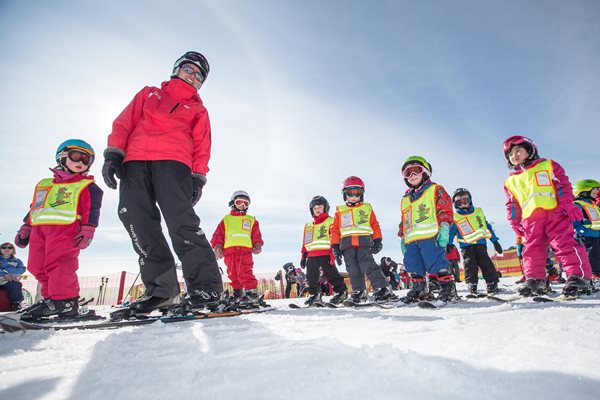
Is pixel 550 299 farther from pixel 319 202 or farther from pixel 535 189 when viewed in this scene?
pixel 319 202

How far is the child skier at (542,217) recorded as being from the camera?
3.40 metres

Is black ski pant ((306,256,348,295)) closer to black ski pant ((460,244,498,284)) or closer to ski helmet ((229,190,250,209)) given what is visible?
ski helmet ((229,190,250,209))

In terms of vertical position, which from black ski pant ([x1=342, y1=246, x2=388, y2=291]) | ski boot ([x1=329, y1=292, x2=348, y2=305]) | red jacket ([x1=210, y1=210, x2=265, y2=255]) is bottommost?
ski boot ([x1=329, y1=292, x2=348, y2=305])

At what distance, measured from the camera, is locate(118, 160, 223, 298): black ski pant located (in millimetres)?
2535

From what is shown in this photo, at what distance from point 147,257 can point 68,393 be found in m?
2.03

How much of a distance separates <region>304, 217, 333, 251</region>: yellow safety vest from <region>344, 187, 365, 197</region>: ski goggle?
118cm

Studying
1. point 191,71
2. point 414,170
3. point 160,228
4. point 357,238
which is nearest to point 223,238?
point 357,238

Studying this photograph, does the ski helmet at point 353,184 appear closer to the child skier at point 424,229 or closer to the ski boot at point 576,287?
the child skier at point 424,229

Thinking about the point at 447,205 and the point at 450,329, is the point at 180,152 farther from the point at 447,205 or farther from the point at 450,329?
the point at 447,205

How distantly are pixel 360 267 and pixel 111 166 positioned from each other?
12.1ft

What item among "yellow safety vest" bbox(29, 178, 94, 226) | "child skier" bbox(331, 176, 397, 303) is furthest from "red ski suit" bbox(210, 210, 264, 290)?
"yellow safety vest" bbox(29, 178, 94, 226)

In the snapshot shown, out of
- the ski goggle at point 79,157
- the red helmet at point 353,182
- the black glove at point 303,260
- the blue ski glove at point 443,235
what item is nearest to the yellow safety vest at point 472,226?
the red helmet at point 353,182

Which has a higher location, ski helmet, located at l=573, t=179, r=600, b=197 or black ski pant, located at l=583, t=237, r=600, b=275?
ski helmet, located at l=573, t=179, r=600, b=197

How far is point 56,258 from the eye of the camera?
3.21 m
